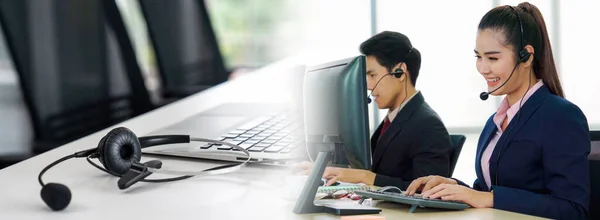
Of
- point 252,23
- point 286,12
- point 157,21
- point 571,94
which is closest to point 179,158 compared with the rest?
point 286,12

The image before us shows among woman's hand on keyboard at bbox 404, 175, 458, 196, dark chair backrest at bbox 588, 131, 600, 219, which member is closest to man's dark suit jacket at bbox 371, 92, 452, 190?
dark chair backrest at bbox 588, 131, 600, 219

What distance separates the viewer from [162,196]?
939mm

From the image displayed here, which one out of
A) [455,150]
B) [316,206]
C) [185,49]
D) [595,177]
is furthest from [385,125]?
[185,49]

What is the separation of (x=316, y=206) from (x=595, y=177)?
970mm

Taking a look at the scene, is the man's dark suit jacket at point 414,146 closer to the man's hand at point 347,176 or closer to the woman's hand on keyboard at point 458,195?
the man's hand at point 347,176

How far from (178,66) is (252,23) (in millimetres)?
1150

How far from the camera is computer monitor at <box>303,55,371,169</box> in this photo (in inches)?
40.2

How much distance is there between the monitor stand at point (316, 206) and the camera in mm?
968

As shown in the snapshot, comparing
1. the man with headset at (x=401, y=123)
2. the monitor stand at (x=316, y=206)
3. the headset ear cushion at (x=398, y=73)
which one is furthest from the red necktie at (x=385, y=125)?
the monitor stand at (x=316, y=206)

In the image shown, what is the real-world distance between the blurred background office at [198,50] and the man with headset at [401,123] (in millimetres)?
1002

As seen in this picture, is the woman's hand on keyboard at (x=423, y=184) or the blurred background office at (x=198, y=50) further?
the blurred background office at (x=198, y=50)

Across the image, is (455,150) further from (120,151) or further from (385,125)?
(120,151)

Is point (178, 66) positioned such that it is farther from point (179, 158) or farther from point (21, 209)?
point (21, 209)

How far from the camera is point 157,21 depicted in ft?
16.4
